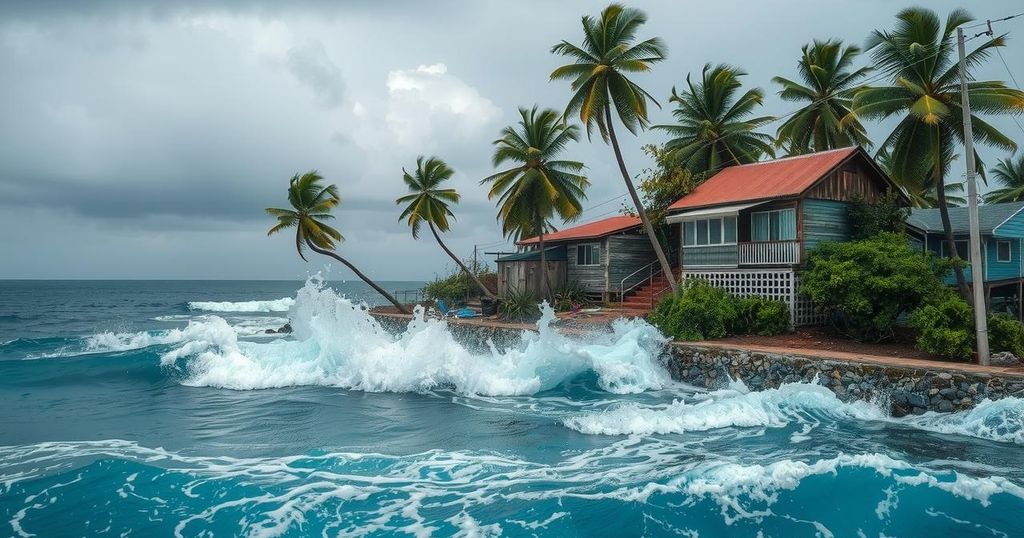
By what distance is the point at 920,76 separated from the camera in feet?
64.0

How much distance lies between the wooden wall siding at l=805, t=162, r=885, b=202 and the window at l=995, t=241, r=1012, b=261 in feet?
24.5

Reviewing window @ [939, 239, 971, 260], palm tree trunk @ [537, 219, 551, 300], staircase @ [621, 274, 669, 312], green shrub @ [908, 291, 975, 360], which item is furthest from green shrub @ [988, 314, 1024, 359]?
palm tree trunk @ [537, 219, 551, 300]

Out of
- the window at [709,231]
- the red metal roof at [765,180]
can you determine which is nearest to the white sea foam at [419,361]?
the window at [709,231]

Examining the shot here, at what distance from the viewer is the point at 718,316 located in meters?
20.4

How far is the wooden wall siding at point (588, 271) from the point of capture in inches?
1188

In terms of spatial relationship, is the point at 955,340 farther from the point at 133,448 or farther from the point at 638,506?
the point at 133,448

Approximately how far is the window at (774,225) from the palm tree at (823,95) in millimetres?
10307

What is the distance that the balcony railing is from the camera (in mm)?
21109

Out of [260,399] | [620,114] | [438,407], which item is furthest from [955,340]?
[260,399]

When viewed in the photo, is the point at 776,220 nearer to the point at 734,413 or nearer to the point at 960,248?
the point at 960,248

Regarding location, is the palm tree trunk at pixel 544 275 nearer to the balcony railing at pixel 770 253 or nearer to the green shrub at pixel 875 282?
the balcony railing at pixel 770 253

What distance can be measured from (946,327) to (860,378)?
2770 millimetres

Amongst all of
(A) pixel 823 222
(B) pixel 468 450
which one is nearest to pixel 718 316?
(A) pixel 823 222

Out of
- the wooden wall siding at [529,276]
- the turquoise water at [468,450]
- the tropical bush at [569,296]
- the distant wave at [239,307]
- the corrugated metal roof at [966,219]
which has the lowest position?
the turquoise water at [468,450]
